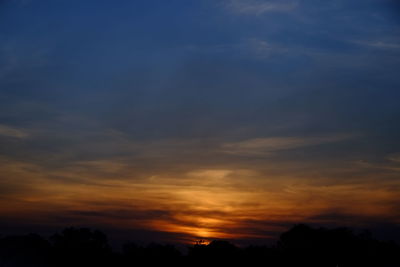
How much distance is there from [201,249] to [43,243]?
2435cm

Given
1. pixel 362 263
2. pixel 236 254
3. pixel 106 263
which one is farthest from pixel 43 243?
pixel 362 263

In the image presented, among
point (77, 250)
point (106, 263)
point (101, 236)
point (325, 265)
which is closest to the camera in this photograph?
point (325, 265)

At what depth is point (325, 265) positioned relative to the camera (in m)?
68.7

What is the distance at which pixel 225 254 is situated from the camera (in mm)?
73438

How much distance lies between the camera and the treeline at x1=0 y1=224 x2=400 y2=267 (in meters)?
70.9

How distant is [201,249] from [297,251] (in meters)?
12.7

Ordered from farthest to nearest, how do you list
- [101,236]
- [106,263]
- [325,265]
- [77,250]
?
[101,236] < [77,250] < [106,263] < [325,265]

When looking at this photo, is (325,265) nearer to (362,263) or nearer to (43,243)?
(362,263)

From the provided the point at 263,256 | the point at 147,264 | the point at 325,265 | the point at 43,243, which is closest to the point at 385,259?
the point at 325,265

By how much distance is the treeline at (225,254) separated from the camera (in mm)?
70938

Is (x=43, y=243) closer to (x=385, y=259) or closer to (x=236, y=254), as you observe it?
(x=236, y=254)

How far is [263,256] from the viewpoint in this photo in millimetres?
74438

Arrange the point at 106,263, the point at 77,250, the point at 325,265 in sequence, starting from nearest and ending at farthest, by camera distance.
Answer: the point at 325,265 < the point at 106,263 < the point at 77,250

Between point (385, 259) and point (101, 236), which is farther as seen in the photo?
point (101, 236)
